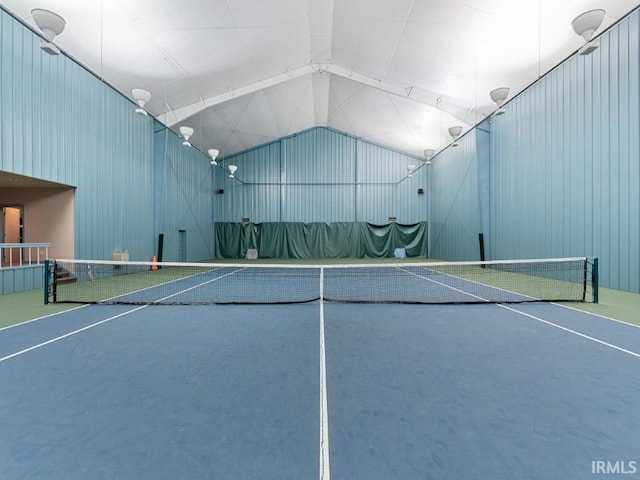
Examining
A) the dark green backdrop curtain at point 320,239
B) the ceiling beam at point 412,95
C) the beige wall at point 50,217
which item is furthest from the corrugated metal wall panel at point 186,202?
the ceiling beam at point 412,95

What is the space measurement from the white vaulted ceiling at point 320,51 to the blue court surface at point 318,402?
7.94 m

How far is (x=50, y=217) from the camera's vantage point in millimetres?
9891

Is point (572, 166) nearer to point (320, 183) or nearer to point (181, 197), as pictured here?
point (320, 183)

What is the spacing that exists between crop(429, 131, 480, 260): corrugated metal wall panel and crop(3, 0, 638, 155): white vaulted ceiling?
58.5 inches

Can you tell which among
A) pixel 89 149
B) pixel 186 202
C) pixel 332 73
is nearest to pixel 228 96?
pixel 332 73

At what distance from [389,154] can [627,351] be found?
19779 mm

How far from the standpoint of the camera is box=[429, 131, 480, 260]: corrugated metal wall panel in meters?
14.9

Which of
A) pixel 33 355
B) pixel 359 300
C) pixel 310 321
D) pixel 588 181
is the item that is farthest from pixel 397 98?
pixel 33 355

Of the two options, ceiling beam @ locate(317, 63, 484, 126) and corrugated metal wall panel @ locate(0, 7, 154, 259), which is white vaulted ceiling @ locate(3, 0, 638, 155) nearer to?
ceiling beam @ locate(317, 63, 484, 126)

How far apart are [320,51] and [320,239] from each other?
11.7 meters

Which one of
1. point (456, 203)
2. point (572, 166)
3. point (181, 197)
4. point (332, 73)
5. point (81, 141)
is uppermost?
point (332, 73)

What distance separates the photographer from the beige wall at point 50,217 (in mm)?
9719

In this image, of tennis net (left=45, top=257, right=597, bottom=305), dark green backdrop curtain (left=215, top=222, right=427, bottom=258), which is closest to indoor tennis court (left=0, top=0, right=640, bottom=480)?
tennis net (left=45, top=257, right=597, bottom=305)

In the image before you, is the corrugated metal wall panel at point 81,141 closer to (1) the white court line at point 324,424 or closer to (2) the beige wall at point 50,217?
(2) the beige wall at point 50,217
